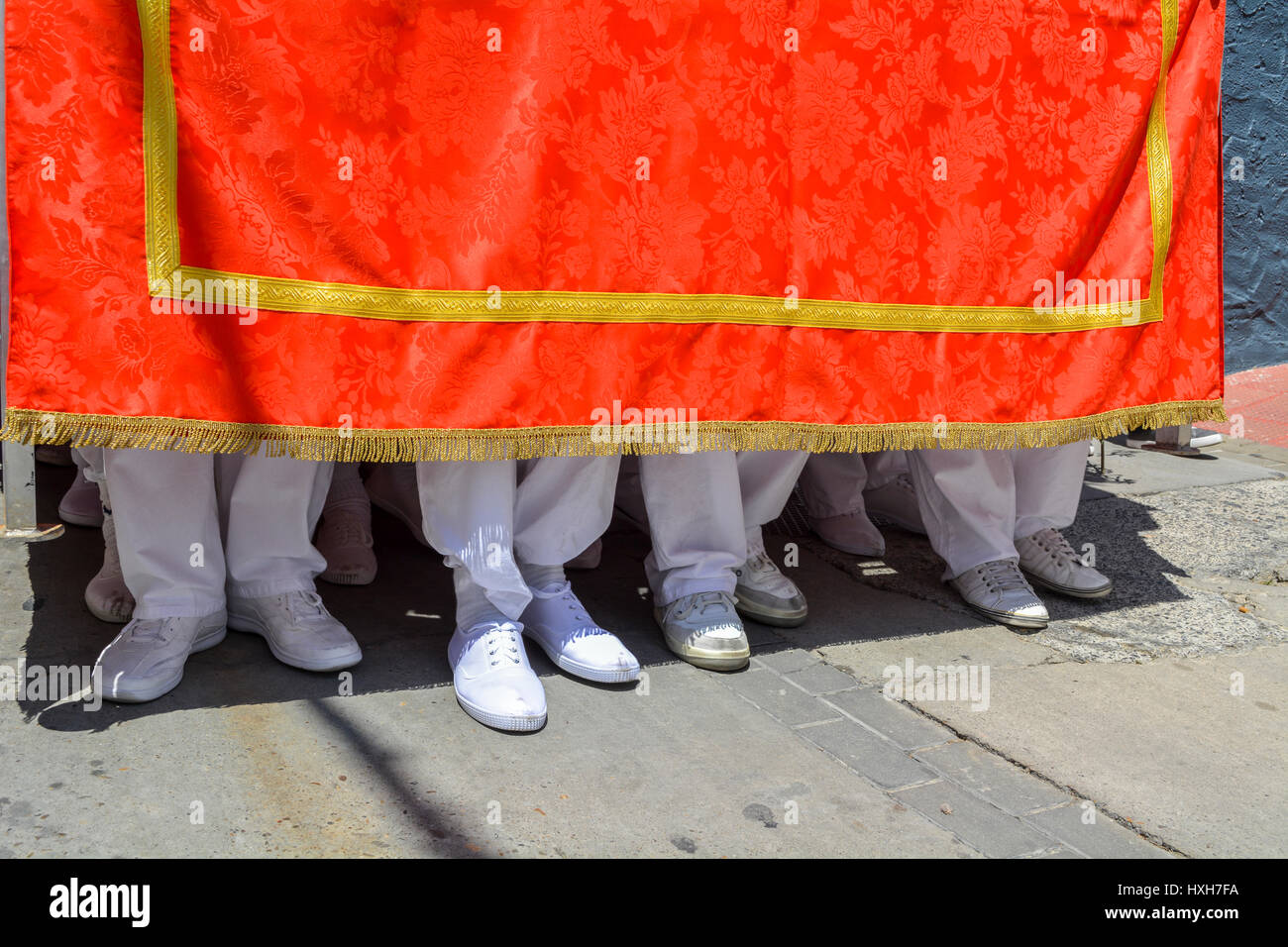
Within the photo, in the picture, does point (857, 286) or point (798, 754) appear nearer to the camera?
point (798, 754)

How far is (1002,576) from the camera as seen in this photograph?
120 inches

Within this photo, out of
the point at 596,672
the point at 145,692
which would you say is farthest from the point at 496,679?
the point at 145,692

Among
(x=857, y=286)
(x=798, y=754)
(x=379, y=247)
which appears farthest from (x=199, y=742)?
(x=857, y=286)

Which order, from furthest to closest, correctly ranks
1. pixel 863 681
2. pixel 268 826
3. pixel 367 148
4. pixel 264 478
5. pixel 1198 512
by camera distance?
pixel 1198 512 → pixel 863 681 → pixel 264 478 → pixel 367 148 → pixel 268 826

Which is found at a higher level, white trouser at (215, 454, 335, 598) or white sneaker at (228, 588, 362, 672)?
white trouser at (215, 454, 335, 598)

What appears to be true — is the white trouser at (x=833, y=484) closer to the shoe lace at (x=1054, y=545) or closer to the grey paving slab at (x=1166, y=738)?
the shoe lace at (x=1054, y=545)

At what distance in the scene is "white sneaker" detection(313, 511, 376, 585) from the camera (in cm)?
289

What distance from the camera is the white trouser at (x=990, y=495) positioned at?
3.08 m

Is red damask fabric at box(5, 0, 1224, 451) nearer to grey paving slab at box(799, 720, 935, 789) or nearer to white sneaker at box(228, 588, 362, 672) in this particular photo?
white sneaker at box(228, 588, 362, 672)

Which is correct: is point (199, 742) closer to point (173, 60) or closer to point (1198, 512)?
point (173, 60)

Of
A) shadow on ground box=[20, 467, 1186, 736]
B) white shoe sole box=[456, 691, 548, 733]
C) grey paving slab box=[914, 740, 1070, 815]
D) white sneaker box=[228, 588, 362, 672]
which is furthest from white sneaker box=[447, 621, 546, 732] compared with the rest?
grey paving slab box=[914, 740, 1070, 815]

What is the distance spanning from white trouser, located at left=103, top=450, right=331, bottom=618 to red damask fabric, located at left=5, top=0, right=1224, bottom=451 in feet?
0.88

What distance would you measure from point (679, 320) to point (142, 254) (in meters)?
A: 1.06

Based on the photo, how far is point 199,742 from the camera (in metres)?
2.05
